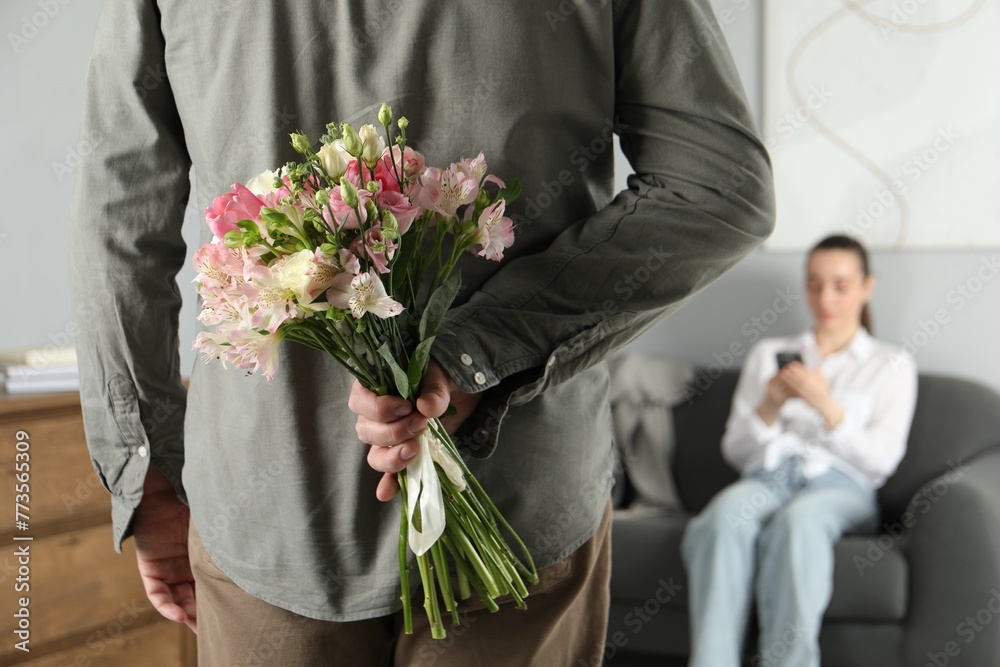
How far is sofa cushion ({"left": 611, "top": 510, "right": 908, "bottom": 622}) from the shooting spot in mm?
2689

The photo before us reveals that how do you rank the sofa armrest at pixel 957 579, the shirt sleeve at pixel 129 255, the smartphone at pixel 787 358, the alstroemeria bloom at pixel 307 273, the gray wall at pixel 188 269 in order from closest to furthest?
1. the alstroemeria bloom at pixel 307 273
2. the shirt sleeve at pixel 129 255
3. the sofa armrest at pixel 957 579
4. the gray wall at pixel 188 269
5. the smartphone at pixel 787 358

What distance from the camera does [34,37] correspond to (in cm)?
271

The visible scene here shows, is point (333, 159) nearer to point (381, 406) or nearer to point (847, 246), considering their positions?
point (381, 406)

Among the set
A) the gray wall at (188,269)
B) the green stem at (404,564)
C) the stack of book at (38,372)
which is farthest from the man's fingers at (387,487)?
the gray wall at (188,269)

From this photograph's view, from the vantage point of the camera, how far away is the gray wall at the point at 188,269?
2.68m

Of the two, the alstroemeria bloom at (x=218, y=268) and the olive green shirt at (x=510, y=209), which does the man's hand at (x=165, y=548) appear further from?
the alstroemeria bloom at (x=218, y=268)

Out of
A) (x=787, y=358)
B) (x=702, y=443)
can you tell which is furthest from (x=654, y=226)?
(x=702, y=443)

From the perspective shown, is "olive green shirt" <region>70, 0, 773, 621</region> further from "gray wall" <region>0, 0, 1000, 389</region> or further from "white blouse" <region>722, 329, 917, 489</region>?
"white blouse" <region>722, 329, 917, 489</region>

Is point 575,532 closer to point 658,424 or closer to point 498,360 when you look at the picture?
point 498,360

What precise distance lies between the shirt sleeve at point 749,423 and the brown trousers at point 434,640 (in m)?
2.37

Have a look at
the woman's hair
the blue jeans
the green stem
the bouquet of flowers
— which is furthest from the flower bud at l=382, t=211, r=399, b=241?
the woman's hair

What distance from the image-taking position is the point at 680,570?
3023mm

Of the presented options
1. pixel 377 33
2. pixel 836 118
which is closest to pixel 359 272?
pixel 377 33

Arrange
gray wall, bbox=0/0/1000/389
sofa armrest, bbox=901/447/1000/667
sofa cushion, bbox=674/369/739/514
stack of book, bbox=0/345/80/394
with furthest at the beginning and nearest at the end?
sofa cushion, bbox=674/369/739/514 → gray wall, bbox=0/0/1000/389 → sofa armrest, bbox=901/447/1000/667 → stack of book, bbox=0/345/80/394
